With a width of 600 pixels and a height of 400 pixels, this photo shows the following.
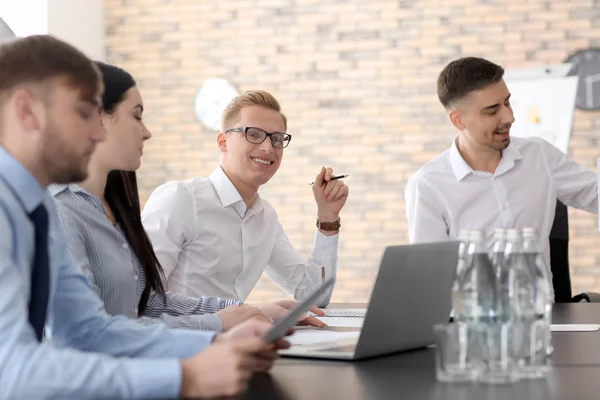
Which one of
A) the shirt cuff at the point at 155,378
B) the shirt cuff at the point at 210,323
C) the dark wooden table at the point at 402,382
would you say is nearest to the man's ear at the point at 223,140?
the shirt cuff at the point at 210,323

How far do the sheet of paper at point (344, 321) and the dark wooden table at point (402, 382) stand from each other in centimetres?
46

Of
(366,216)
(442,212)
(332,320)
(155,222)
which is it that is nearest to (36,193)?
(332,320)

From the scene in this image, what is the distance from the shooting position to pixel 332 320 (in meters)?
2.24

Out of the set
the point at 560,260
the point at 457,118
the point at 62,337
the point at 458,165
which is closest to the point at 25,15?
the point at 457,118

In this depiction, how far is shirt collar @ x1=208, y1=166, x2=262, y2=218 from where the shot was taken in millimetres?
2998

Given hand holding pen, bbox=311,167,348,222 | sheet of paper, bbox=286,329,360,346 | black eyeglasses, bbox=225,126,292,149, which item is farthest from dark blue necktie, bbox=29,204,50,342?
black eyeglasses, bbox=225,126,292,149

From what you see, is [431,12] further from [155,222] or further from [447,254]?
[447,254]

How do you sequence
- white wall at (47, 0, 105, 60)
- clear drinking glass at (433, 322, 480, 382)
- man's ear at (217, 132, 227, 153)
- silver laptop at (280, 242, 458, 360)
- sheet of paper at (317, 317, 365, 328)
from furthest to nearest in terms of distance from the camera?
white wall at (47, 0, 105, 60), man's ear at (217, 132, 227, 153), sheet of paper at (317, 317, 365, 328), silver laptop at (280, 242, 458, 360), clear drinking glass at (433, 322, 480, 382)

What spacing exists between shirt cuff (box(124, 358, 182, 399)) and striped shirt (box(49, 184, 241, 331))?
2.29 feet

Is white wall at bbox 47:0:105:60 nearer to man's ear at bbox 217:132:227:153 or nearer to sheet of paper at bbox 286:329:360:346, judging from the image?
man's ear at bbox 217:132:227:153

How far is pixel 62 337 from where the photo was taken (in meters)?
1.48

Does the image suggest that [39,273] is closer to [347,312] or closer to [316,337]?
[316,337]

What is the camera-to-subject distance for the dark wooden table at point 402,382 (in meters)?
1.20

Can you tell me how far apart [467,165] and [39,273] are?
2.46 metres
